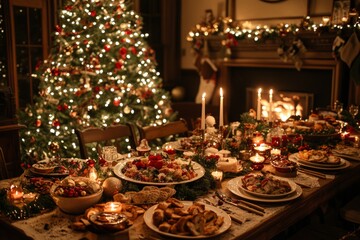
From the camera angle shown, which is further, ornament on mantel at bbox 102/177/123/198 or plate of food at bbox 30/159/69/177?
plate of food at bbox 30/159/69/177

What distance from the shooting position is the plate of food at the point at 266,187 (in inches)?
71.5

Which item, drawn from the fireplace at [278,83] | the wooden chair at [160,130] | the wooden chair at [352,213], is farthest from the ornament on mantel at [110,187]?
the fireplace at [278,83]

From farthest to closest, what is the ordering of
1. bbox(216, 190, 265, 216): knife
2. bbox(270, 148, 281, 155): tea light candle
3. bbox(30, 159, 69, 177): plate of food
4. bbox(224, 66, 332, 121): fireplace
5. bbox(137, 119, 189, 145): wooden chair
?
1. bbox(224, 66, 332, 121): fireplace
2. bbox(137, 119, 189, 145): wooden chair
3. bbox(270, 148, 281, 155): tea light candle
4. bbox(30, 159, 69, 177): plate of food
5. bbox(216, 190, 265, 216): knife

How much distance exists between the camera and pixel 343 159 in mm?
2426

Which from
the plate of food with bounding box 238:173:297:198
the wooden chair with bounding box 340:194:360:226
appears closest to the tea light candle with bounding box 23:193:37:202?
the plate of food with bounding box 238:173:297:198

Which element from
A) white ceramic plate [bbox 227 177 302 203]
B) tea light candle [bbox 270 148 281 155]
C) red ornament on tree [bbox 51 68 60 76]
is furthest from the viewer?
red ornament on tree [bbox 51 68 60 76]

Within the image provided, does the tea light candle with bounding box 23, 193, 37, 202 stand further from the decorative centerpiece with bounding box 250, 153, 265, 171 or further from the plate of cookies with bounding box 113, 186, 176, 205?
the decorative centerpiece with bounding box 250, 153, 265, 171

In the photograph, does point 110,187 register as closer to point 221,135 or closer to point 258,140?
point 221,135

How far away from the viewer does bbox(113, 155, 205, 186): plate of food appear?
191 cm

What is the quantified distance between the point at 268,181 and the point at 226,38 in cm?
427

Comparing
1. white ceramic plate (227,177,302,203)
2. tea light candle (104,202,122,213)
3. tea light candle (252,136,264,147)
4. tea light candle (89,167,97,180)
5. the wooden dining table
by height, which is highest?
tea light candle (252,136,264,147)

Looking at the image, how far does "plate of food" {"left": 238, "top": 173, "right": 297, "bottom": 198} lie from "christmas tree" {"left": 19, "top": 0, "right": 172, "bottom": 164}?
9.07 ft

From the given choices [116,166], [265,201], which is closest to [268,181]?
[265,201]

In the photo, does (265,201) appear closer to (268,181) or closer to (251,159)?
(268,181)
